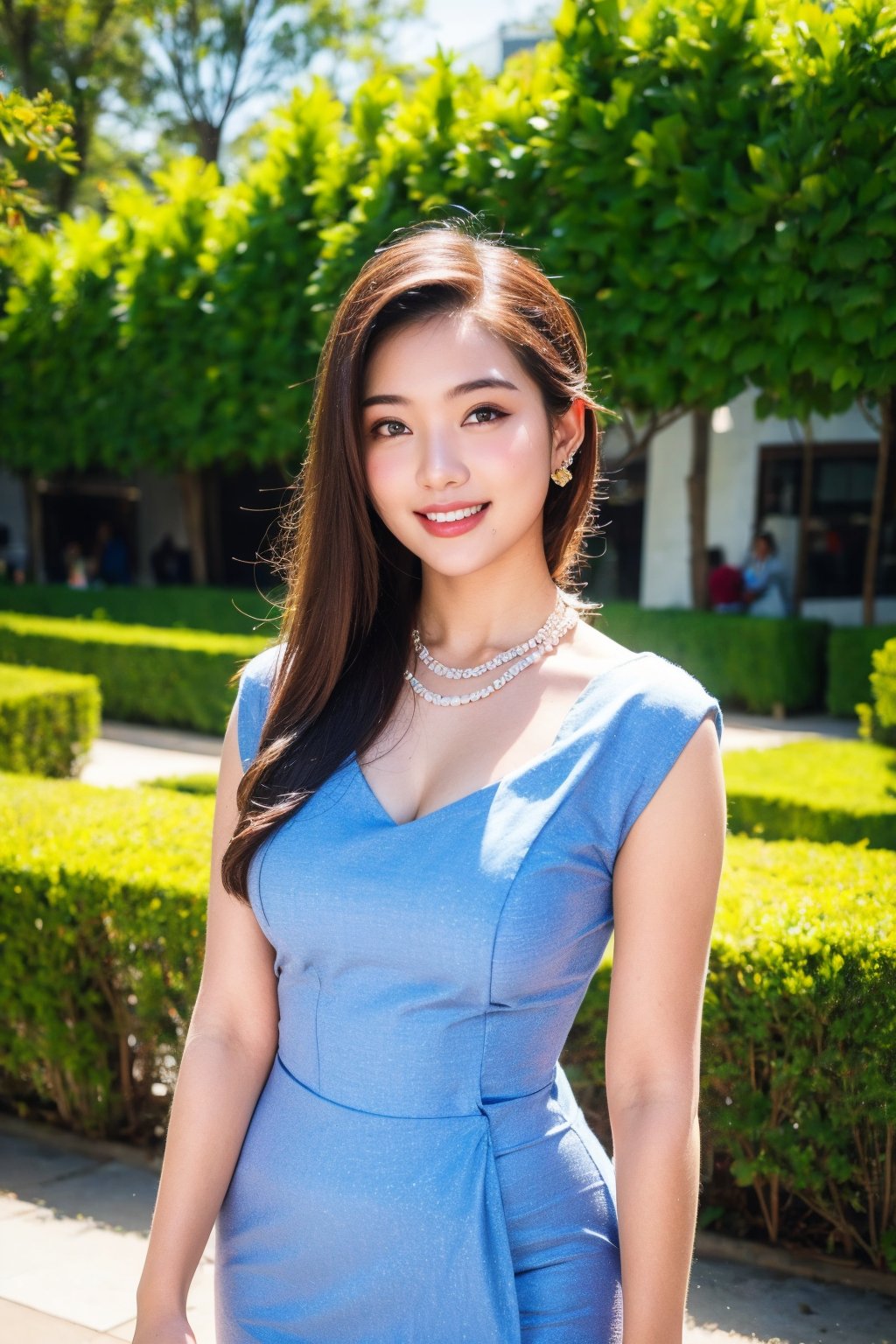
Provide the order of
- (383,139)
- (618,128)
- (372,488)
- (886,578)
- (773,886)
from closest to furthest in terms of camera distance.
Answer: (372,488) → (773,886) → (618,128) → (383,139) → (886,578)

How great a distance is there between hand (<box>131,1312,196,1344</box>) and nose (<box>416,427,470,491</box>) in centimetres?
112

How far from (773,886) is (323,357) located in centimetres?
219

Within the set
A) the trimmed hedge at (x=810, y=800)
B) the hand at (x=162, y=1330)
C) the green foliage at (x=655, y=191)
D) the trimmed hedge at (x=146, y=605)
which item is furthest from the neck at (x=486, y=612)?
the trimmed hedge at (x=146, y=605)

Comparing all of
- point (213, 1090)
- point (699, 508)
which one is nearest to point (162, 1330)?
point (213, 1090)

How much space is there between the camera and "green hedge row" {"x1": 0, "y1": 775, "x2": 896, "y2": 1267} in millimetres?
3023

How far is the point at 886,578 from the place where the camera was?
17859mm

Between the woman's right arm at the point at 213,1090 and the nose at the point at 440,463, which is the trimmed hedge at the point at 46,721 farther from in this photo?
the nose at the point at 440,463

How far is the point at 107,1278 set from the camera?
10.5 feet

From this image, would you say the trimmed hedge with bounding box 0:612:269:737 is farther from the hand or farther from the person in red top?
the hand

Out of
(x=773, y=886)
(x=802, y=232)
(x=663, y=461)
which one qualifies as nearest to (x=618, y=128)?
(x=802, y=232)

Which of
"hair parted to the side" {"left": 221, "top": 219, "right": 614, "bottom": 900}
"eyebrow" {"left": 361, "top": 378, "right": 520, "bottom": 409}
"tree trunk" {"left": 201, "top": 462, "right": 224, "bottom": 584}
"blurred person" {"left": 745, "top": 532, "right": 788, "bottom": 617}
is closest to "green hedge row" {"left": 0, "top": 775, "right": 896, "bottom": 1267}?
"hair parted to the side" {"left": 221, "top": 219, "right": 614, "bottom": 900}

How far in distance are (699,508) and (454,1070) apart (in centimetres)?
1291

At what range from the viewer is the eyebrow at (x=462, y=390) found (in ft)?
5.74

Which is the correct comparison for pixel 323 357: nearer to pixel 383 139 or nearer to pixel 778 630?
pixel 383 139
